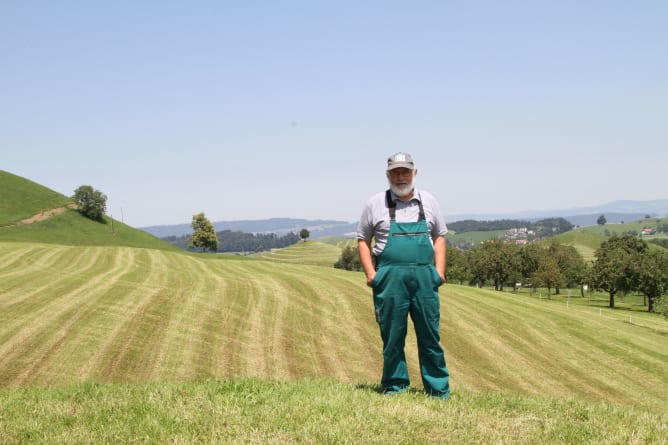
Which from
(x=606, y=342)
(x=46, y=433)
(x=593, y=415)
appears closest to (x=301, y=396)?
(x=46, y=433)

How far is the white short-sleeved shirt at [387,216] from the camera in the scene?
8328 millimetres

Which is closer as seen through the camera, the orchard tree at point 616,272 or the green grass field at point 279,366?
the green grass field at point 279,366

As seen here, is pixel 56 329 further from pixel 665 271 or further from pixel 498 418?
pixel 665 271

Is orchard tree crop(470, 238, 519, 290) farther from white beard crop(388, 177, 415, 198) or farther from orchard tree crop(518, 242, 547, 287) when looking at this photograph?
white beard crop(388, 177, 415, 198)

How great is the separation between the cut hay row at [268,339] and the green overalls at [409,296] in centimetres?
871

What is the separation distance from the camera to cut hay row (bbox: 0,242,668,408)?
23.2 metres

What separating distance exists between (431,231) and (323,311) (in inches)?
1136

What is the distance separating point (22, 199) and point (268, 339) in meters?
135

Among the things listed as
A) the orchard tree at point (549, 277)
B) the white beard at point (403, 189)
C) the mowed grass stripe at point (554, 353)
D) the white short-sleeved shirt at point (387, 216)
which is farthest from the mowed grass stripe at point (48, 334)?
the orchard tree at point (549, 277)

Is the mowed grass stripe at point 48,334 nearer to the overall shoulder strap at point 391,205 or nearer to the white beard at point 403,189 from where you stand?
the overall shoulder strap at point 391,205

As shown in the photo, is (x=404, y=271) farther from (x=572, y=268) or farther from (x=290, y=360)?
(x=572, y=268)

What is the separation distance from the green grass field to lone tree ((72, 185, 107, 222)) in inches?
3330

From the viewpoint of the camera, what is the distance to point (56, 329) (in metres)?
25.4

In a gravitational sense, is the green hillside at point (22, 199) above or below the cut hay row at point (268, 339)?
above
